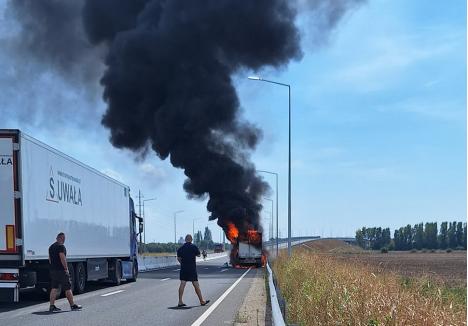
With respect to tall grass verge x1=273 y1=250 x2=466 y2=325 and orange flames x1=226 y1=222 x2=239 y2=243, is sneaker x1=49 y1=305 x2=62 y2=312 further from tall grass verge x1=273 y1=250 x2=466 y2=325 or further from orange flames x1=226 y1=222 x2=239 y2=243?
orange flames x1=226 y1=222 x2=239 y2=243

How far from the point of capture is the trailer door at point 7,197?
556 inches

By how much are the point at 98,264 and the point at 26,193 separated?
22.7 ft

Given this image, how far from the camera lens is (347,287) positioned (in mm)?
9977

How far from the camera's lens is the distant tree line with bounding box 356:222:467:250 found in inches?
4936

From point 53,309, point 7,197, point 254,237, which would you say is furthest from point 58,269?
point 254,237

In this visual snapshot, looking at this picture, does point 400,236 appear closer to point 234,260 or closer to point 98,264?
point 234,260

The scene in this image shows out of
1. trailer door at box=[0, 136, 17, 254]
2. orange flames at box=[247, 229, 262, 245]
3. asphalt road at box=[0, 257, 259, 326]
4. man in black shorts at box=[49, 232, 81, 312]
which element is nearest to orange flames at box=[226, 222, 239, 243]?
orange flames at box=[247, 229, 262, 245]

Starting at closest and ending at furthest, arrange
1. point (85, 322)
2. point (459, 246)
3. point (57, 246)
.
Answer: point (85, 322), point (57, 246), point (459, 246)

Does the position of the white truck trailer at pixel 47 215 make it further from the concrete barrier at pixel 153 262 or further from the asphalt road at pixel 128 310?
the concrete barrier at pixel 153 262

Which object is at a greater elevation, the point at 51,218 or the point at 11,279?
the point at 51,218

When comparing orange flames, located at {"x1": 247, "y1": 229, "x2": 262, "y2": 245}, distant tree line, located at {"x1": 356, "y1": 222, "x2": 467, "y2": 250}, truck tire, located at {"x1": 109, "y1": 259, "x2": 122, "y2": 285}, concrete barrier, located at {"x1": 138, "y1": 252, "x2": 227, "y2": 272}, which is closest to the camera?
truck tire, located at {"x1": 109, "y1": 259, "x2": 122, "y2": 285}

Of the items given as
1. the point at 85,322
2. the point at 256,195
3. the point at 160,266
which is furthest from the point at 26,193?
the point at 256,195

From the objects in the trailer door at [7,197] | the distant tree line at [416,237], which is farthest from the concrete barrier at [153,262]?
the distant tree line at [416,237]

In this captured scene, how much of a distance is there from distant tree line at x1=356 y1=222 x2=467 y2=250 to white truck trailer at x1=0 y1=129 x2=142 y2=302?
10237cm
